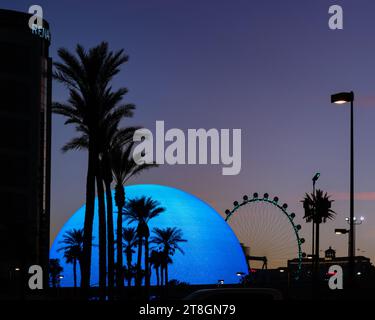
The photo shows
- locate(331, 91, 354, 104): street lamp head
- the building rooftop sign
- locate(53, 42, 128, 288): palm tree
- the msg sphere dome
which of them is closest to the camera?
locate(331, 91, 354, 104): street lamp head

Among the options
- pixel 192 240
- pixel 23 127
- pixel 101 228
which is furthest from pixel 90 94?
pixel 192 240

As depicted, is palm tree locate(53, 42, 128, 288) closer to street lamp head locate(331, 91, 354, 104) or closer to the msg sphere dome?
street lamp head locate(331, 91, 354, 104)

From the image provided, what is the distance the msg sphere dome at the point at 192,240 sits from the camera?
137 meters

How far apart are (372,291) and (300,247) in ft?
224

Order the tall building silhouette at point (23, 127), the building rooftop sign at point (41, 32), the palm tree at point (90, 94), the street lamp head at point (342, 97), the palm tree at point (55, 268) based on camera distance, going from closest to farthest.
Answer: the street lamp head at point (342, 97)
the palm tree at point (90, 94)
the tall building silhouette at point (23, 127)
the building rooftop sign at point (41, 32)
the palm tree at point (55, 268)

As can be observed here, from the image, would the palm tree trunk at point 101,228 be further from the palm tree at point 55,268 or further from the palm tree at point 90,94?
the palm tree at point 55,268

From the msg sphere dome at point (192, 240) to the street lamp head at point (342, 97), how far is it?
102 m

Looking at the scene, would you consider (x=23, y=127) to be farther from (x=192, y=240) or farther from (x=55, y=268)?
(x=192, y=240)

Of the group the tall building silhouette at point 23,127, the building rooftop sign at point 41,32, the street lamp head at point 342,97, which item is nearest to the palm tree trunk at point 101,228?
the street lamp head at point 342,97

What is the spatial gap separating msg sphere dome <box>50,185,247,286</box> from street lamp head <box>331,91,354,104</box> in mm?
102095

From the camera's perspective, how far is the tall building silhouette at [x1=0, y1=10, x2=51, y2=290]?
112 m

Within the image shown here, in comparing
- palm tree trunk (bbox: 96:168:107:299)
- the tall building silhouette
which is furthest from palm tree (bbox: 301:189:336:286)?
the tall building silhouette
